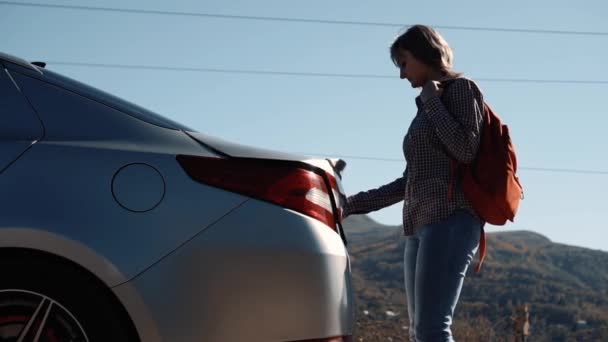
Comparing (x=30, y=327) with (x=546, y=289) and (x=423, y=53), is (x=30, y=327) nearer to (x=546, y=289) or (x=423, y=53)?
(x=423, y=53)

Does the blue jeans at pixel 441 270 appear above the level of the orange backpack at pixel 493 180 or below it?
below

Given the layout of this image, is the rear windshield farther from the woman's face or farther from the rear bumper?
the woman's face

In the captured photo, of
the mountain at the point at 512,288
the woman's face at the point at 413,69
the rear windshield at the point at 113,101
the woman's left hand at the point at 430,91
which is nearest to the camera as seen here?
the rear windshield at the point at 113,101

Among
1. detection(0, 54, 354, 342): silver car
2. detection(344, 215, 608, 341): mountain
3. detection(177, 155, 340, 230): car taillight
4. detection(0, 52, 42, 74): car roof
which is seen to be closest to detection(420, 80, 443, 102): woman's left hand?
detection(177, 155, 340, 230): car taillight

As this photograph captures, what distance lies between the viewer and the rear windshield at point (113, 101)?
3.50 meters

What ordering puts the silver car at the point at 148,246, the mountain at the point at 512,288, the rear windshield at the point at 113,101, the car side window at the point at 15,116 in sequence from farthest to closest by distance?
the mountain at the point at 512,288 → the rear windshield at the point at 113,101 → the car side window at the point at 15,116 → the silver car at the point at 148,246

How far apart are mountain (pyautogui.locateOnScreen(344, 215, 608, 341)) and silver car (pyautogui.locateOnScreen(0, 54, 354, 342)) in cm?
686

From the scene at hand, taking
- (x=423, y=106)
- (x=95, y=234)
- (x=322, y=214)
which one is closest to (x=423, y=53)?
(x=423, y=106)

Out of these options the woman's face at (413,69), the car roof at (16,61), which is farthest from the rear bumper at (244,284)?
the woman's face at (413,69)

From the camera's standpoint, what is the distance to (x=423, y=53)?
423 centimetres

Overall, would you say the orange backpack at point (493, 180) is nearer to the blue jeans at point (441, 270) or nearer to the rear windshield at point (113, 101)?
the blue jeans at point (441, 270)

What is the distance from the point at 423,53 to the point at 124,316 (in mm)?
1686

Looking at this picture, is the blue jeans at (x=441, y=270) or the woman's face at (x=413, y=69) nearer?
the blue jeans at (x=441, y=270)

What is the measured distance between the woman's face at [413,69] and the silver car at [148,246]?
42.6 inches
